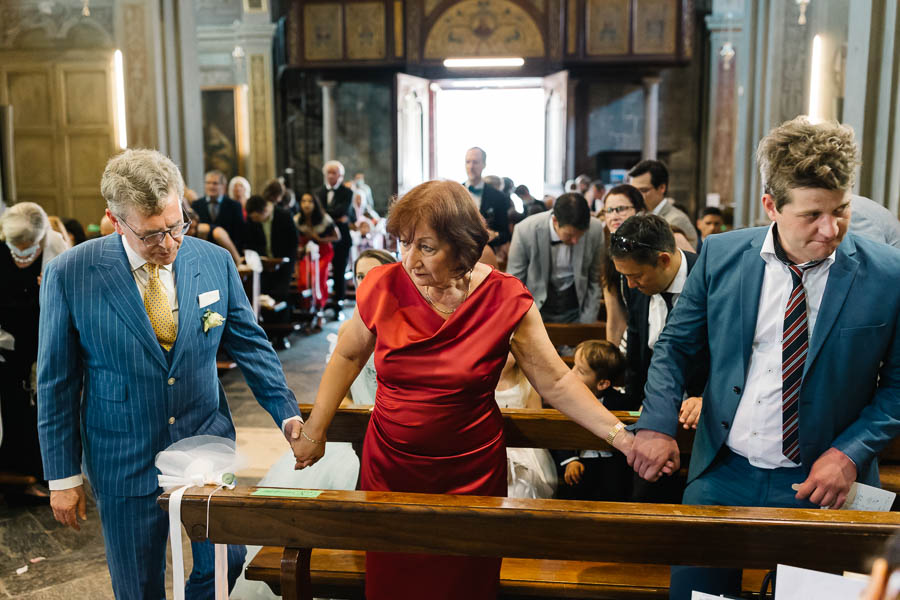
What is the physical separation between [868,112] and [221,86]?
13488 mm

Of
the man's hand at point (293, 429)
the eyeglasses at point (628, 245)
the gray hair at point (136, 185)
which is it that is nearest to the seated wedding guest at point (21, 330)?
the gray hair at point (136, 185)

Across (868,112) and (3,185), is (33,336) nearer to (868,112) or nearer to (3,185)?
(868,112)

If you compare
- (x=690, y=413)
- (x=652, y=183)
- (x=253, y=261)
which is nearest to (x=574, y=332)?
(x=652, y=183)

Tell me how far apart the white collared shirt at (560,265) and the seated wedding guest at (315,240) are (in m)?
5.01

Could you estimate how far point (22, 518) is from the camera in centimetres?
421

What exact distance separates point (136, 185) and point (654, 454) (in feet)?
5.29

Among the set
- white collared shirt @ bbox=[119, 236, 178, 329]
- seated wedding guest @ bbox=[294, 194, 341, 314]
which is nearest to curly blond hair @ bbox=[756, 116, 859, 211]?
white collared shirt @ bbox=[119, 236, 178, 329]

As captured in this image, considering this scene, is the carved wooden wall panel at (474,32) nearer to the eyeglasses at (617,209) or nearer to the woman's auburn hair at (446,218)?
the eyeglasses at (617,209)

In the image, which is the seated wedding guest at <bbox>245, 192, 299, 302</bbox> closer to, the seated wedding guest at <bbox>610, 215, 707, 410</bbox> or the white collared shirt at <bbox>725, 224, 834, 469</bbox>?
the seated wedding guest at <bbox>610, 215, 707, 410</bbox>

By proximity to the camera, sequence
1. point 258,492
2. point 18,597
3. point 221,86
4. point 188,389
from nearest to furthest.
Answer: point 258,492 < point 188,389 < point 18,597 < point 221,86

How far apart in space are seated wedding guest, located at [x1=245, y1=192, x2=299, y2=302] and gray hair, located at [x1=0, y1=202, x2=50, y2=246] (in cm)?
401

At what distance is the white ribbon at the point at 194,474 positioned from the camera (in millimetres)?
1928

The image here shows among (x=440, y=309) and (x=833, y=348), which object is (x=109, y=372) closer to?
(x=440, y=309)

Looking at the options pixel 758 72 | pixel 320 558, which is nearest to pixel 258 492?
pixel 320 558
